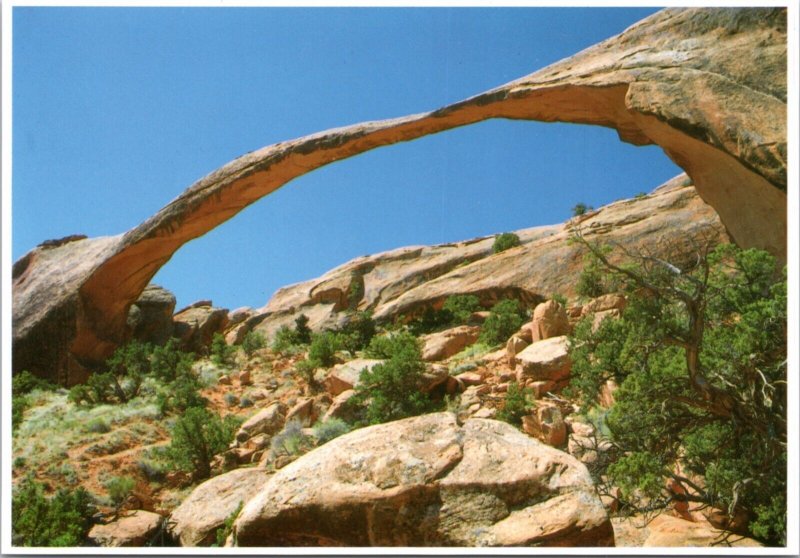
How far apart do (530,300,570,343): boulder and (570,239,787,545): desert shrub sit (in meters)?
4.05

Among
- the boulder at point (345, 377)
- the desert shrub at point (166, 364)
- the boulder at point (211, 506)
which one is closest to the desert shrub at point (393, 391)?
the boulder at point (345, 377)

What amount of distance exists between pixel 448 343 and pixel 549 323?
2.13 meters

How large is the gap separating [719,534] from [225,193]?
7.00 m

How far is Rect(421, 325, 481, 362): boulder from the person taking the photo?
10727 millimetres

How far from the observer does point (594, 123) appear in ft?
24.7

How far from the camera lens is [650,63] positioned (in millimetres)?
5988

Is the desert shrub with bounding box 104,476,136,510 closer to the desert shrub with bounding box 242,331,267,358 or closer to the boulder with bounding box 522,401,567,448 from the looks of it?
the boulder with bounding box 522,401,567,448

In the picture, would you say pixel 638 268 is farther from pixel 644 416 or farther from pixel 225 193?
pixel 225 193

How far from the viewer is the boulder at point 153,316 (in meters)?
14.6

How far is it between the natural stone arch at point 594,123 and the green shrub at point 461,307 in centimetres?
632

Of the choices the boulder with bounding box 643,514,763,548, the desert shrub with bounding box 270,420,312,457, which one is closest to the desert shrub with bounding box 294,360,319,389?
the desert shrub with bounding box 270,420,312,457

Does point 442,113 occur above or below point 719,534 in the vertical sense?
above

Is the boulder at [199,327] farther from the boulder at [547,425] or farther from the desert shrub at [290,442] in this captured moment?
the boulder at [547,425]

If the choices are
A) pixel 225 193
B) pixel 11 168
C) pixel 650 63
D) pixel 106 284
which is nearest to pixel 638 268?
pixel 650 63
